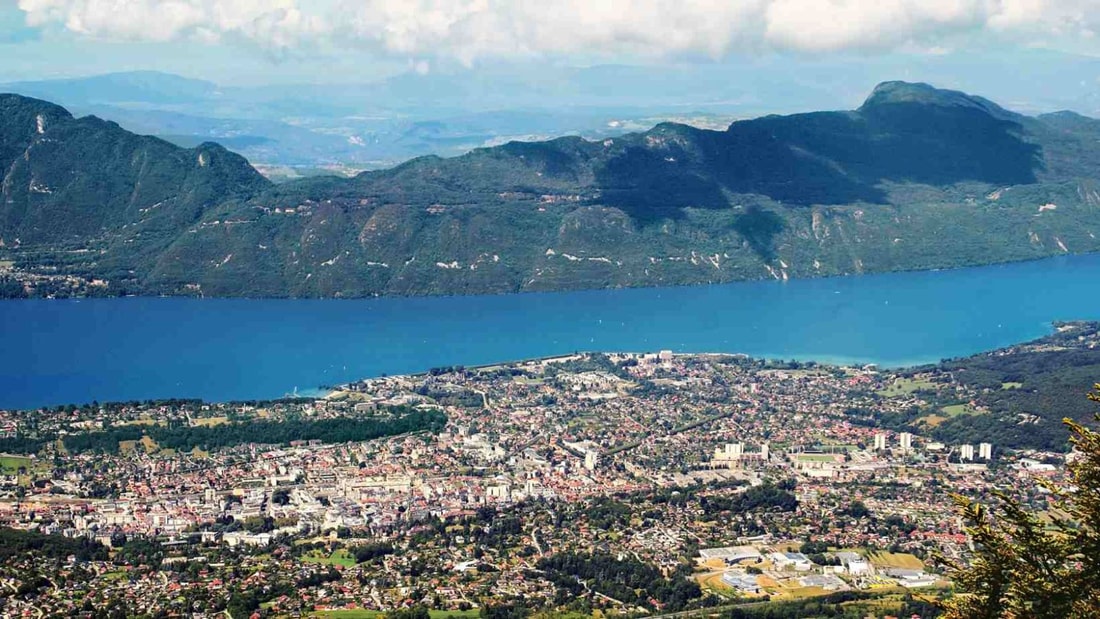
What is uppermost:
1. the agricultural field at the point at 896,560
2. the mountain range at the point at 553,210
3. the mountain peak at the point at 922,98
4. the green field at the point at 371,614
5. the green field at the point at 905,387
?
the mountain peak at the point at 922,98

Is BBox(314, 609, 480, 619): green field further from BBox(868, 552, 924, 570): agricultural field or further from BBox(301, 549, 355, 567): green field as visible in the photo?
BBox(868, 552, 924, 570): agricultural field

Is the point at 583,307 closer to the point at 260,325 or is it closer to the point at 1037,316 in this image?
the point at 260,325

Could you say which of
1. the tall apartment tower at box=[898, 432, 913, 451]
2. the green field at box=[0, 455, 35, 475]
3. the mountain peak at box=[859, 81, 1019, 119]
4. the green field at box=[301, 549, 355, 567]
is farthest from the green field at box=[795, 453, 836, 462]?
the mountain peak at box=[859, 81, 1019, 119]

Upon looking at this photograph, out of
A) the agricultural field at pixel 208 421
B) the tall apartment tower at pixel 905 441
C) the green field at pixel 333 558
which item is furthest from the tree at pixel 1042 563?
the agricultural field at pixel 208 421

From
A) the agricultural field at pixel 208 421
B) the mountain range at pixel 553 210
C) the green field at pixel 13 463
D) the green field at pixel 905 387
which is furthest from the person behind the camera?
the mountain range at pixel 553 210

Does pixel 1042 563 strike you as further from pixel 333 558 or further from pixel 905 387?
pixel 905 387

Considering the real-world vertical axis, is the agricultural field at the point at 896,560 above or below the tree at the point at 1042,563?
below

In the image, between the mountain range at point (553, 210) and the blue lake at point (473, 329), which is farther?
the mountain range at point (553, 210)

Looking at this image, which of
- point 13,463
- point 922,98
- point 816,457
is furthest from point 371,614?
point 922,98

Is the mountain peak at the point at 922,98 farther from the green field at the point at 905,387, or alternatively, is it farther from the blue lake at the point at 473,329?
the green field at the point at 905,387
